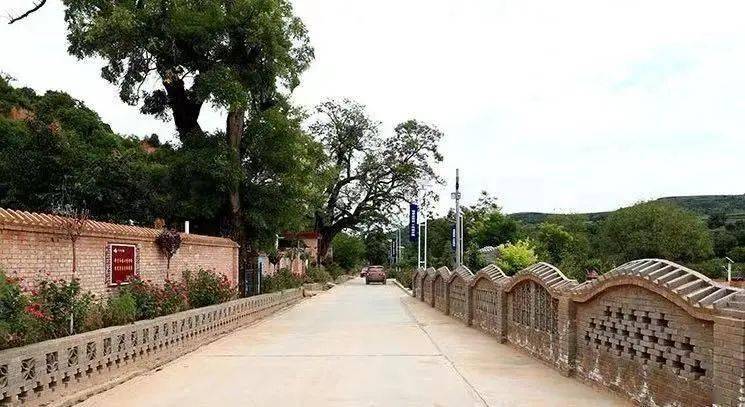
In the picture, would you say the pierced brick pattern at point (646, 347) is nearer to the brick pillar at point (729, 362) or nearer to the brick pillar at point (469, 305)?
the brick pillar at point (729, 362)

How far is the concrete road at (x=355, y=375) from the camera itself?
823 cm

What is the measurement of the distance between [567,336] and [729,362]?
171 inches

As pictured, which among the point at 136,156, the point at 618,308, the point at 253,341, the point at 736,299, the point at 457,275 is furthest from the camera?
the point at 136,156

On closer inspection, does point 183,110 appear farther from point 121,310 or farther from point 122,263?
point 121,310

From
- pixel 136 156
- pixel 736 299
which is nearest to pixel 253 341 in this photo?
pixel 736 299

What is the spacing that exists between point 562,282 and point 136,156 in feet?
79.1

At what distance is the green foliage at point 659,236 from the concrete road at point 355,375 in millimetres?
53149

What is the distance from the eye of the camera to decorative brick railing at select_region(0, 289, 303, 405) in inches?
277

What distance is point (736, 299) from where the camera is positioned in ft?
18.7

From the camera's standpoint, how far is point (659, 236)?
65.2 meters

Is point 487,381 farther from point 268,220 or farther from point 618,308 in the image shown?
point 268,220

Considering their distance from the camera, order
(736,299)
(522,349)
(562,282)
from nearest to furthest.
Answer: (736,299) < (562,282) < (522,349)

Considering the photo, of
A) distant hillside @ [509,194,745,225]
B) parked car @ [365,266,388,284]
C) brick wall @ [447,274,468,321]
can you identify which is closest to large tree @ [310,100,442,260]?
parked car @ [365,266,388,284]

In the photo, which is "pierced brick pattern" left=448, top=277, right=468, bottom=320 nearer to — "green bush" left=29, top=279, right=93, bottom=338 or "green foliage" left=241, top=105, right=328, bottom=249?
"green foliage" left=241, top=105, right=328, bottom=249
